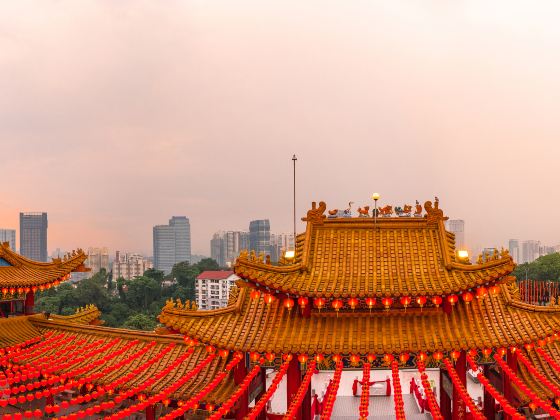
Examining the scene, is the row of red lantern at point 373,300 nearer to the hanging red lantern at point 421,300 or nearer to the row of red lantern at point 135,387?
the hanging red lantern at point 421,300

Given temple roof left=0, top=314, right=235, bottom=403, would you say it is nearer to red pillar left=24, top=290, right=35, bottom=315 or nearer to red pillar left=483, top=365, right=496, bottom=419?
red pillar left=24, top=290, right=35, bottom=315

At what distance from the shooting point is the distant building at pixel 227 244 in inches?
5491

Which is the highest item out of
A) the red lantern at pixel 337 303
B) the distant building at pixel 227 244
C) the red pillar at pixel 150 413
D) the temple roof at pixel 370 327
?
the distant building at pixel 227 244

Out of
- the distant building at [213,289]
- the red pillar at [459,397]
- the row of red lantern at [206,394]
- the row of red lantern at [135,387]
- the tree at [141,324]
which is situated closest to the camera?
the row of red lantern at [206,394]

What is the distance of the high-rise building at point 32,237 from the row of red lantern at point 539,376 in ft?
446

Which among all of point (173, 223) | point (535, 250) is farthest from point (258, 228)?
point (535, 250)

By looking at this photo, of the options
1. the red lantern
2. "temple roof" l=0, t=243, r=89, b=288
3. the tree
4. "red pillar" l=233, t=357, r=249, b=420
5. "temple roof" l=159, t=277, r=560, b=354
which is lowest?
the tree

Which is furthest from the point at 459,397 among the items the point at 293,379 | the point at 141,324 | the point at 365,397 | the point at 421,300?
the point at 141,324

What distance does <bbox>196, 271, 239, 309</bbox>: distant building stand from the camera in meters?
78.1

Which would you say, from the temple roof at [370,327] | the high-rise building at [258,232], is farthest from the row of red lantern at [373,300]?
the high-rise building at [258,232]

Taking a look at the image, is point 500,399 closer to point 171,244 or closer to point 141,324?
point 141,324

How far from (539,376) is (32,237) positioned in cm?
13869

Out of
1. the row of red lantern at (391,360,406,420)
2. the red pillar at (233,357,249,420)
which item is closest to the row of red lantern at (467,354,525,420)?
the row of red lantern at (391,360,406,420)

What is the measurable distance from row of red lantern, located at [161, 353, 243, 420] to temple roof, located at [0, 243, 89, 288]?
7.45 m
